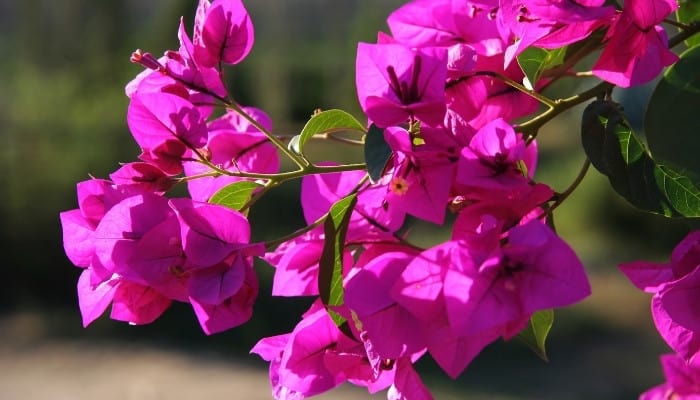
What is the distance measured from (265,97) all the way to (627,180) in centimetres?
747

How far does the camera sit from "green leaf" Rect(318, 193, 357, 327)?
38 cm

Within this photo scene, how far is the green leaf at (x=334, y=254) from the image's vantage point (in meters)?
0.38

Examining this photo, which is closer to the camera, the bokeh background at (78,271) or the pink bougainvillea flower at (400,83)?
the pink bougainvillea flower at (400,83)

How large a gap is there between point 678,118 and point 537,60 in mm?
61

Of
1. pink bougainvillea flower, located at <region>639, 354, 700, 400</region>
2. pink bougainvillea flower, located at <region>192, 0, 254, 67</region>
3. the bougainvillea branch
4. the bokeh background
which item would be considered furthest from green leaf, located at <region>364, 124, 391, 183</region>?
the bokeh background

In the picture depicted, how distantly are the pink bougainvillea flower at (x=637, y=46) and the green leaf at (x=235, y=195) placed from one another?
0.49 ft

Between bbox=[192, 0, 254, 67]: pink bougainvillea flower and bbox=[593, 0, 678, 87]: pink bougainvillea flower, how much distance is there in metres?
0.16

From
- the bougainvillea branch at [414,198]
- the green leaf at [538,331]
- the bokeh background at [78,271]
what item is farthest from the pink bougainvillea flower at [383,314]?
the bokeh background at [78,271]

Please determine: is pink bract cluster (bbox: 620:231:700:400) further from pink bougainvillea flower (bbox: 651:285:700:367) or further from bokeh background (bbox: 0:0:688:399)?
bokeh background (bbox: 0:0:688:399)

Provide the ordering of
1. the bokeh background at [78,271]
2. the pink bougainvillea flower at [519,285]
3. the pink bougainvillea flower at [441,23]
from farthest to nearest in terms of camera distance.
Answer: the bokeh background at [78,271] → the pink bougainvillea flower at [441,23] → the pink bougainvillea flower at [519,285]

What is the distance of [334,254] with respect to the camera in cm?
38

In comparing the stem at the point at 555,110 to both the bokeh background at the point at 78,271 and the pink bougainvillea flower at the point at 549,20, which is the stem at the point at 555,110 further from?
the bokeh background at the point at 78,271

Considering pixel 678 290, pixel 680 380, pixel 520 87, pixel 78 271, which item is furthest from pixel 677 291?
pixel 78 271

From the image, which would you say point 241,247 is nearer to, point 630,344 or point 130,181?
point 130,181
